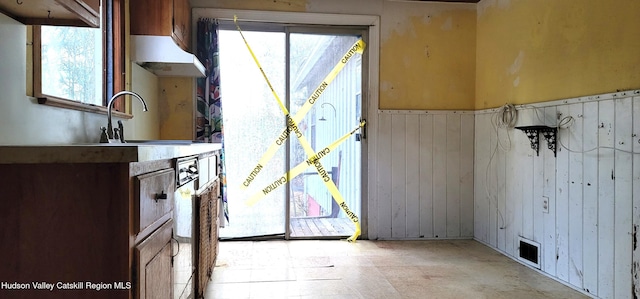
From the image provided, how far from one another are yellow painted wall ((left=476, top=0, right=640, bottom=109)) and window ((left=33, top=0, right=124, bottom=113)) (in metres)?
2.91

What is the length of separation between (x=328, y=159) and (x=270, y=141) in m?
0.59

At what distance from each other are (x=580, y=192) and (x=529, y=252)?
28.9 inches

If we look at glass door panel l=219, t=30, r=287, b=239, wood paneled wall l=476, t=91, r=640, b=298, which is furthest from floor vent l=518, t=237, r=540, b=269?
glass door panel l=219, t=30, r=287, b=239

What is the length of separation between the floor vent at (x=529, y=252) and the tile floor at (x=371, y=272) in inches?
3.6

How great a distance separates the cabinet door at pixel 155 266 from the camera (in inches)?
44.7

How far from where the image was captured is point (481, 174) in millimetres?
3834

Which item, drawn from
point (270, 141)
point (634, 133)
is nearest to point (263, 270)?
point (270, 141)

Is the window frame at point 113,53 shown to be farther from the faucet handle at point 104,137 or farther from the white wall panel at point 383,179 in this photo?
the white wall panel at point 383,179

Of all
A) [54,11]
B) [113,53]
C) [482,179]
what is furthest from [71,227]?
[482,179]

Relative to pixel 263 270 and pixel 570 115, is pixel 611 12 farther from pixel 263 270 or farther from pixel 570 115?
pixel 263 270

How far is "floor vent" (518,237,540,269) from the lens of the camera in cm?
302

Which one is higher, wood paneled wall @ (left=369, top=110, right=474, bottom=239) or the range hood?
the range hood

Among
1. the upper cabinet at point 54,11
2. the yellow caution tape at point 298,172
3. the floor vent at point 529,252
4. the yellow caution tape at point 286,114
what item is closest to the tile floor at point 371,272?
the floor vent at point 529,252

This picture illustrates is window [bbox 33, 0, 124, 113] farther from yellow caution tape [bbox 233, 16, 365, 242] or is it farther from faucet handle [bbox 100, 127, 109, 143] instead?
yellow caution tape [bbox 233, 16, 365, 242]
